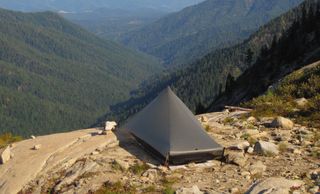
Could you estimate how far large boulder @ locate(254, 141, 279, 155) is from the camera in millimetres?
17750

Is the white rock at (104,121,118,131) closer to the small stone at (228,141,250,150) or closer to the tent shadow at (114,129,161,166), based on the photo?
the tent shadow at (114,129,161,166)

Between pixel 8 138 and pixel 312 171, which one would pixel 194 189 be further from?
pixel 8 138

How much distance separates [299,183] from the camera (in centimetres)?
1409

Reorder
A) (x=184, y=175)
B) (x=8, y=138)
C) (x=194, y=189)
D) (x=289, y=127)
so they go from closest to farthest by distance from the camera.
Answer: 1. (x=194, y=189)
2. (x=184, y=175)
3. (x=289, y=127)
4. (x=8, y=138)

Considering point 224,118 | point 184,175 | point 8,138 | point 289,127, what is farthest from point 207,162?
point 8,138

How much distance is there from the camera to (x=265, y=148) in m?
17.9

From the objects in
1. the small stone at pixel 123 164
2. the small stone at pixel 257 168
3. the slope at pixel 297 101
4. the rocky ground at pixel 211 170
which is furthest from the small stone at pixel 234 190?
the slope at pixel 297 101

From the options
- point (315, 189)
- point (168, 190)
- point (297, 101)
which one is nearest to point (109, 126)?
point (168, 190)

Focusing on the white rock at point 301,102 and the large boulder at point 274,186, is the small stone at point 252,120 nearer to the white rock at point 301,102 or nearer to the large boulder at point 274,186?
the white rock at point 301,102

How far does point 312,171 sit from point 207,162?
373 centimetres

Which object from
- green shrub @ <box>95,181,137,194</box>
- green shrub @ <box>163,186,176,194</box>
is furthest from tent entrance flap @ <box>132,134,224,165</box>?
green shrub @ <box>95,181,137,194</box>

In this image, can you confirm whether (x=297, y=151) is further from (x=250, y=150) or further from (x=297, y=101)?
(x=297, y=101)

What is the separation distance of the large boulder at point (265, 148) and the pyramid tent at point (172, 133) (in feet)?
5.36

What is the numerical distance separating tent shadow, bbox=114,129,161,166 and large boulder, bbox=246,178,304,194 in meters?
4.35
